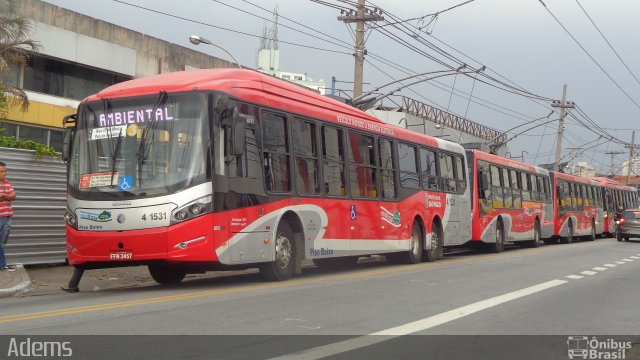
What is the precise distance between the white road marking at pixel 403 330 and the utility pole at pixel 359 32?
12.7 metres

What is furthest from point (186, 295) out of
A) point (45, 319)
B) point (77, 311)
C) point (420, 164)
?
point (420, 164)

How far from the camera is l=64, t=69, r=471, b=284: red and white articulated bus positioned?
32.1 feet

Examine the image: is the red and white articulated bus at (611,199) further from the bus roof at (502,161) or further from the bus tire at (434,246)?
the bus tire at (434,246)

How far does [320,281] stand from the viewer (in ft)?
38.8

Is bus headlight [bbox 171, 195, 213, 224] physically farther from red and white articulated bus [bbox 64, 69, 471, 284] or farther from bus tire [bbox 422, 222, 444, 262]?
bus tire [bbox 422, 222, 444, 262]

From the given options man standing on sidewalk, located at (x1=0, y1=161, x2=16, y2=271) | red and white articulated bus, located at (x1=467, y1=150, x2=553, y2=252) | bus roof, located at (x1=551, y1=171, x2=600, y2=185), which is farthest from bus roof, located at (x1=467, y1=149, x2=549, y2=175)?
man standing on sidewalk, located at (x1=0, y1=161, x2=16, y2=271)

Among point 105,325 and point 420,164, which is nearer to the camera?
point 105,325

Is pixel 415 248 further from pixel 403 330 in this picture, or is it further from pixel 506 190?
pixel 403 330

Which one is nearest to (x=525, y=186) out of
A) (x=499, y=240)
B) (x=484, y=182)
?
(x=499, y=240)

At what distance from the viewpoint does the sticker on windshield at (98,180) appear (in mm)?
10023

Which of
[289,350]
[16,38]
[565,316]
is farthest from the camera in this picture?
[16,38]

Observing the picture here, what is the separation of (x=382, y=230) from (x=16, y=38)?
8924 mm

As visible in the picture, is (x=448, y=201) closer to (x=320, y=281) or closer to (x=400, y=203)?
(x=400, y=203)

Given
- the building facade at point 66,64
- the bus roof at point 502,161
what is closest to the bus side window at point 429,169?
the bus roof at point 502,161
